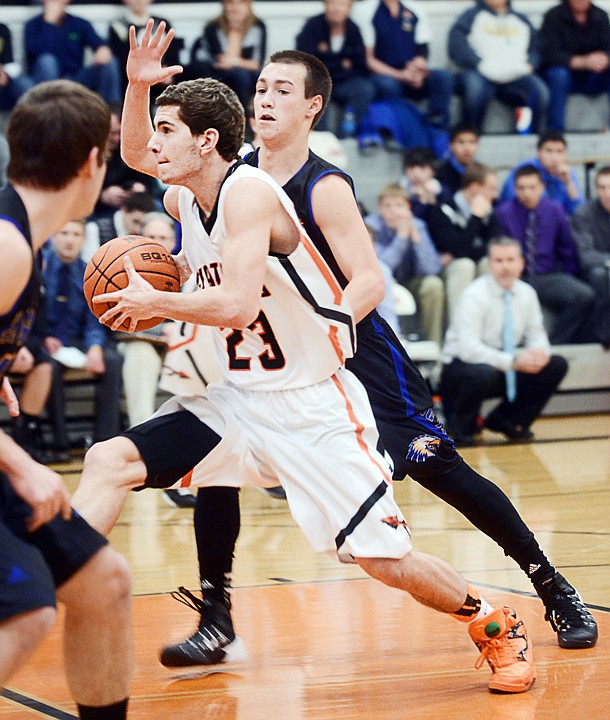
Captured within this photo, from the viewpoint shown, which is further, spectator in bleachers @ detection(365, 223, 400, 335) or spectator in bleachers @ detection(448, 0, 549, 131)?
spectator in bleachers @ detection(448, 0, 549, 131)

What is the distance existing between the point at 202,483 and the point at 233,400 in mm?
256

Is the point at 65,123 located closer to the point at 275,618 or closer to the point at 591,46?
the point at 275,618

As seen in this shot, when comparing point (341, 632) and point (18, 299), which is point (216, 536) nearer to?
point (341, 632)

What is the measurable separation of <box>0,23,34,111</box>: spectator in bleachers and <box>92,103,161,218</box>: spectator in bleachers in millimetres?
1174

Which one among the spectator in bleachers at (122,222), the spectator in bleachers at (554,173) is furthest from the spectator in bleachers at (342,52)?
the spectator in bleachers at (122,222)

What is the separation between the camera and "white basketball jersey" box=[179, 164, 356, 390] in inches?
143

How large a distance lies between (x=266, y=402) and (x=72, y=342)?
5.06 meters

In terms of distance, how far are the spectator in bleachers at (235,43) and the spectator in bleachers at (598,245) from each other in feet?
9.51

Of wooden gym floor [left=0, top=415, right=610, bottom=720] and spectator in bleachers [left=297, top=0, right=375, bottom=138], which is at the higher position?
spectator in bleachers [left=297, top=0, right=375, bottom=138]

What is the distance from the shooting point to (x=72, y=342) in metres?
8.55

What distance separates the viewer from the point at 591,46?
12266 mm

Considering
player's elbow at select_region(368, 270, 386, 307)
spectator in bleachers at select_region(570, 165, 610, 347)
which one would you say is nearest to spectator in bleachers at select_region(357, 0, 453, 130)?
spectator in bleachers at select_region(570, 165, 610, 347)

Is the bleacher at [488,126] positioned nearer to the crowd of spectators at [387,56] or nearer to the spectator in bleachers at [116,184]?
the crowd of spectators at [387,56]

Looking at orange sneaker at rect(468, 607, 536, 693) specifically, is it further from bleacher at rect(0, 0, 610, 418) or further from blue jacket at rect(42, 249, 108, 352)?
bleacher at rect(0, 0, 610, 418)
